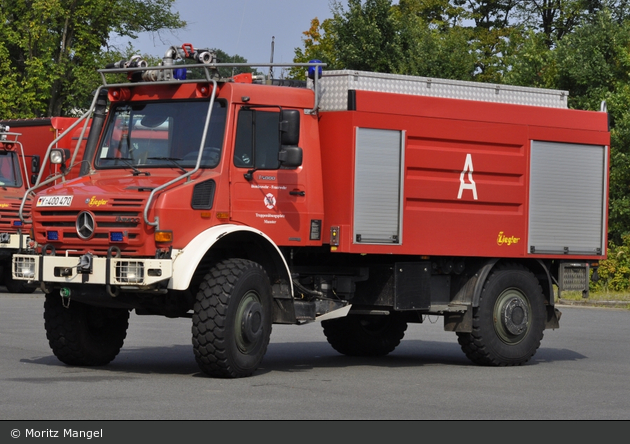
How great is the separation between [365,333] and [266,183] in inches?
137

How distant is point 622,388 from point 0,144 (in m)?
17.4

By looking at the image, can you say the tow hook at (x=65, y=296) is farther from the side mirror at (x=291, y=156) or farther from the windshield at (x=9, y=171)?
the windshield at (x=9, y=171)

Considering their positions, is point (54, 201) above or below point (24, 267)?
above

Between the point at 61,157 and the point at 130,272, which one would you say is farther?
the point at 61,157

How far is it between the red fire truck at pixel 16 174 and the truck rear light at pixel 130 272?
1276 cm

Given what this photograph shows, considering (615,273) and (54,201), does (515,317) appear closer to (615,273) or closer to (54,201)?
(54,201)

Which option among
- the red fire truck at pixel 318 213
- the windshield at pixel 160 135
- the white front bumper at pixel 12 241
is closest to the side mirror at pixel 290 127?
the red fire truck at pixel 318 213

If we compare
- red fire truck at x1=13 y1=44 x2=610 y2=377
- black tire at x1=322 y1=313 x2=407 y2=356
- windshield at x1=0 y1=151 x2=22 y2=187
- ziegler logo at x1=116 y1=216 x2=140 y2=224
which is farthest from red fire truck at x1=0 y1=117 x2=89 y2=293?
ziegler logo at x1=116 y1=216 x2=140 y2=224

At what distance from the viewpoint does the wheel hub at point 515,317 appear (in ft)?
44.8

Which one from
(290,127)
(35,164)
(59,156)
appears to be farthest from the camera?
(35,164)

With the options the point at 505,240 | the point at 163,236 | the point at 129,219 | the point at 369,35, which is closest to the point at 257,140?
the point at 163,236

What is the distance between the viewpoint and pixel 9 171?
25.3 meters

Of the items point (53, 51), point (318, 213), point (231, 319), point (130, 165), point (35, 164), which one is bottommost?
point (231, 319)
